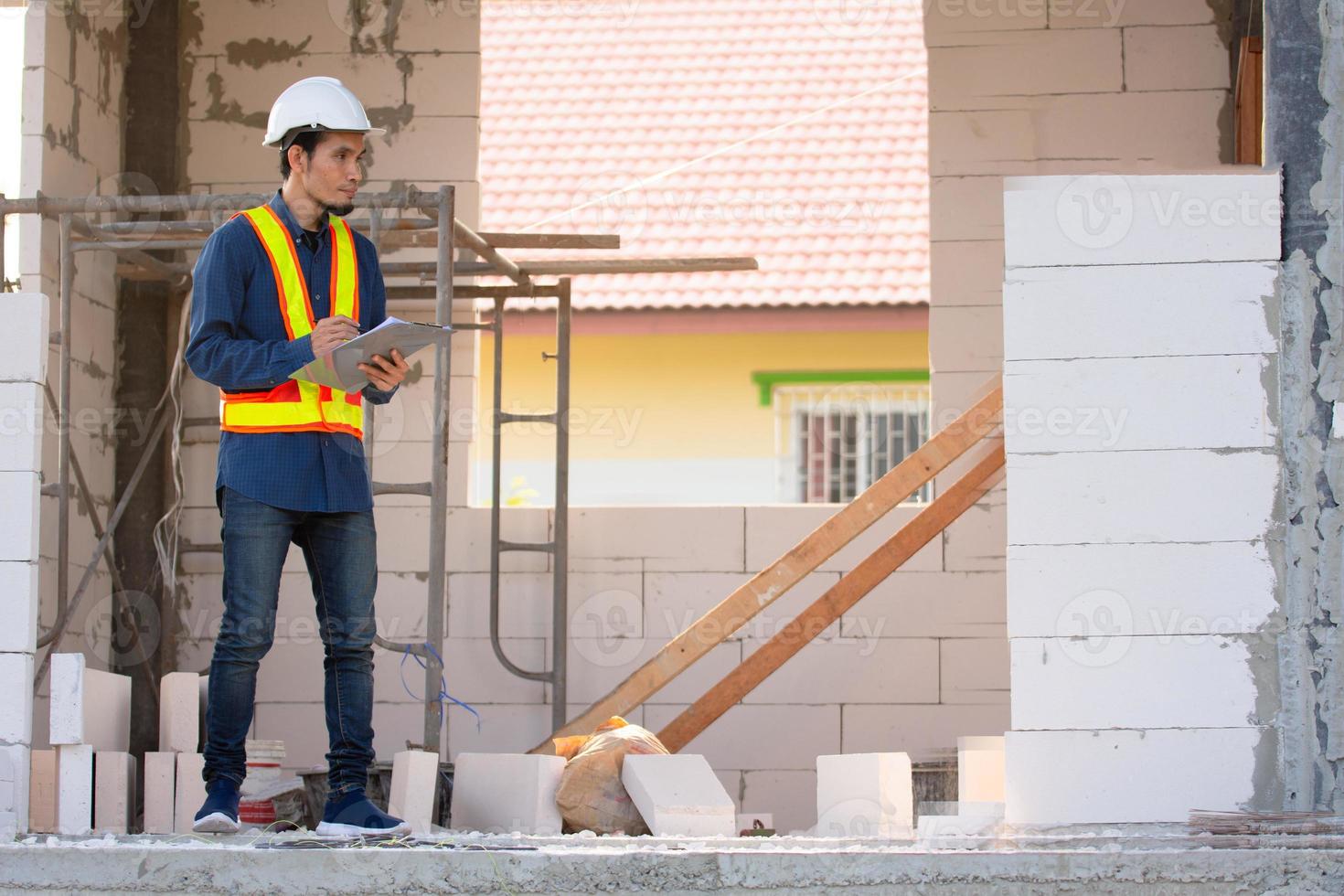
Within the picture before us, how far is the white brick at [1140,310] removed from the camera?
4.25 metres

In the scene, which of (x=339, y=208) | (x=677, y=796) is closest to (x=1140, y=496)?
(x=677, y=796)

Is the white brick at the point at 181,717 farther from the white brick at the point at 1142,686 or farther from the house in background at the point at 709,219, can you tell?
the house in background at the point at 709,219

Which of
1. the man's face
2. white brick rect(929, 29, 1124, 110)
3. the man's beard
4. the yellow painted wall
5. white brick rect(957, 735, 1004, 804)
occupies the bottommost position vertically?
white brick rect(957, 735, 1004, 804)

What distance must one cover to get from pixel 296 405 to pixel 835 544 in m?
1.92

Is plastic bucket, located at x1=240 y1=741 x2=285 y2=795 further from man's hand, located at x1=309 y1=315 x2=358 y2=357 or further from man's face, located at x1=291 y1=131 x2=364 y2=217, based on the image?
man's face, located at x1=291 y1=131 x2=364 y2=217

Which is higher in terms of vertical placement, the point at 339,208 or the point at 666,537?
the point at 339,208

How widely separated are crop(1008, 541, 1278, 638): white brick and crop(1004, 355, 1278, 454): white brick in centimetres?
25

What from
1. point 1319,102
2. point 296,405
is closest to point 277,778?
point 296,405

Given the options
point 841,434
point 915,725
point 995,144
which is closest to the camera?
point 915,725

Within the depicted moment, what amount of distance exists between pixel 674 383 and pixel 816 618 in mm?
8318

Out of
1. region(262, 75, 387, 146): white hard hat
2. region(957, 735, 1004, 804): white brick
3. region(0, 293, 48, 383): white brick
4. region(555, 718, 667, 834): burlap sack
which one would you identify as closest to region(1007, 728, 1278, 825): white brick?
region(957, 735, 1004, 804): white brick

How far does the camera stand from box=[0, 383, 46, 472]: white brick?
14.1ft

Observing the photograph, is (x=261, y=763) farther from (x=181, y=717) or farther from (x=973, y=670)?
(x=973, y=670)

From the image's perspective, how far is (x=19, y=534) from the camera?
432 centimetres
